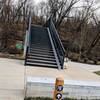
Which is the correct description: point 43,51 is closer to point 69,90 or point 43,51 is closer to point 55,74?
point 55,74

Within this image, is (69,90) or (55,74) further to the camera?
(55,74)

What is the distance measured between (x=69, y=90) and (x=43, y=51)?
6578 mm

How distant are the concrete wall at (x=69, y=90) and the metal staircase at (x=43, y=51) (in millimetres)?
4564

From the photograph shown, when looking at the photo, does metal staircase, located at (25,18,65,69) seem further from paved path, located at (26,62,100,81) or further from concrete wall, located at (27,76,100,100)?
concrete wall, located at (27,76,100,100)

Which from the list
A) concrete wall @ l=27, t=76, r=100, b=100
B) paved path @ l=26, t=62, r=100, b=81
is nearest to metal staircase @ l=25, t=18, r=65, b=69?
paved path @ l=26, t=62, r=100, b=81

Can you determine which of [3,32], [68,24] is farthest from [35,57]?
[68,24]

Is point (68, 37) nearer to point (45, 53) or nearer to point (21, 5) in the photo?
point (21, 5)

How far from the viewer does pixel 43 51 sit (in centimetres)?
1159

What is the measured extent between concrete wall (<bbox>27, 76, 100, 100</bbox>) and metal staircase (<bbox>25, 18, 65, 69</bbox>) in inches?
180

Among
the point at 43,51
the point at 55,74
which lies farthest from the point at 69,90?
the point at 43,51

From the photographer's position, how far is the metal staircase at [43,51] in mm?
10094

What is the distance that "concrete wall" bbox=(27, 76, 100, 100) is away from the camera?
495 centimetres

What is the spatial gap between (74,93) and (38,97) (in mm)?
992

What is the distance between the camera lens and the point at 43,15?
24.1 meters
